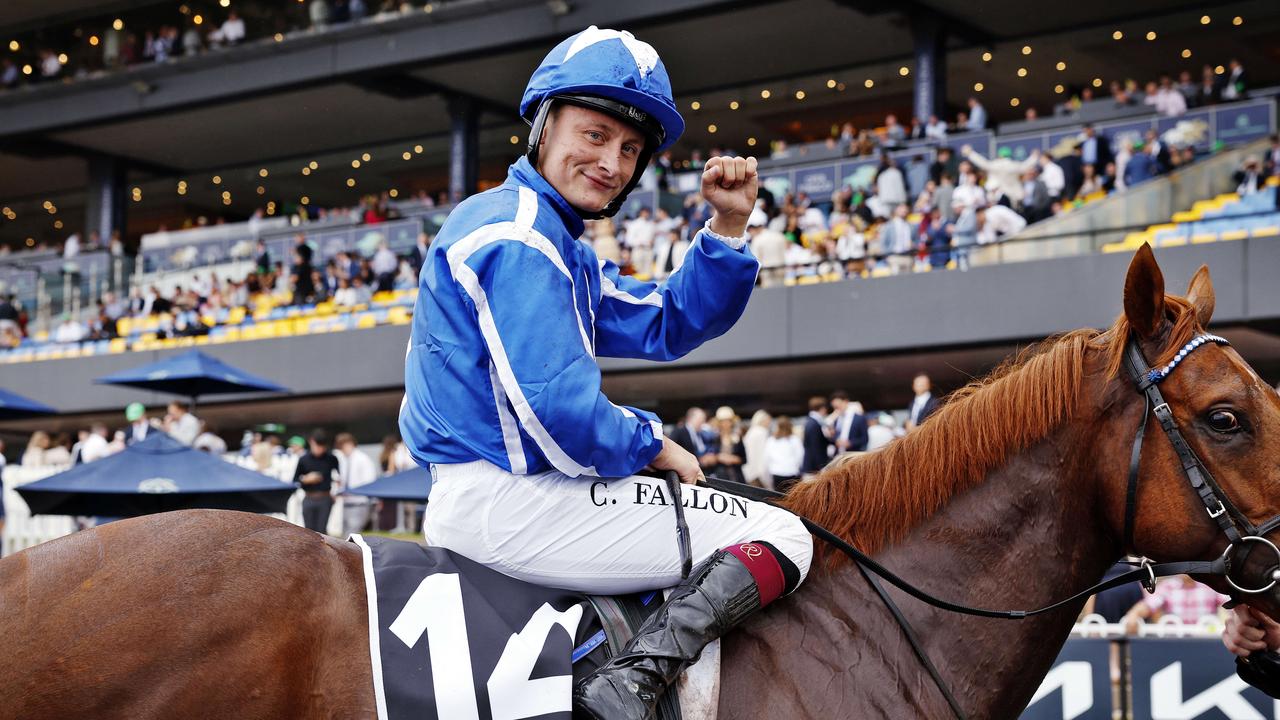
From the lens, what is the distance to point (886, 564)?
2.67 metres

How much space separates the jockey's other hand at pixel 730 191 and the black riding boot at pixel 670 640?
73cm

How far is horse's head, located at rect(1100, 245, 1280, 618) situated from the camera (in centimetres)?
246

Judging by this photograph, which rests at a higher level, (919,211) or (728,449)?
(919,211)

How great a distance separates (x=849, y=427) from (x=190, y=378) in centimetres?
679

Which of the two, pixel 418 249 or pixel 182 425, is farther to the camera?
pixel 418 249

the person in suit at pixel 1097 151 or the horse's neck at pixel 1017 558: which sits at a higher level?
the person in suit at pixel 1097 151

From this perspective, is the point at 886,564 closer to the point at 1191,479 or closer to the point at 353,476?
the point at 1191,479

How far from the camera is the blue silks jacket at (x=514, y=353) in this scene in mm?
2277

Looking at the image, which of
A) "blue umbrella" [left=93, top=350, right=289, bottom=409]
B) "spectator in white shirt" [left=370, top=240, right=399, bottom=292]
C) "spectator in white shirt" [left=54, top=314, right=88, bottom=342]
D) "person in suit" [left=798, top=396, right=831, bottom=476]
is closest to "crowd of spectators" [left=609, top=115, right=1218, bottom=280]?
"person in suit" [left=798, top=396, right=831, bottom=476]

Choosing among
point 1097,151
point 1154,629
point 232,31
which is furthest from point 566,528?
point 232,31

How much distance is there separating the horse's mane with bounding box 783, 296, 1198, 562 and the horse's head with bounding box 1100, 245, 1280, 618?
0.05m

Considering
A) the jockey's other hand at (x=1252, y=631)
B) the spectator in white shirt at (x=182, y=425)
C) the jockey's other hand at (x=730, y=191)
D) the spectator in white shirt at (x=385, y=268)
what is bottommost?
the spectator in white shirt at (x=182, y=425)

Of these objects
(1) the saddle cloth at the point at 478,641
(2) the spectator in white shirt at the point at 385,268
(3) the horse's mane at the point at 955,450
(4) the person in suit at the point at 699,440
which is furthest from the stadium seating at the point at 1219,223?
(1) the saddle cloth at the point at 478,641

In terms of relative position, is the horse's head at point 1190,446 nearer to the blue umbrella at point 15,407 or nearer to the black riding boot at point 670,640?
the black riding boot at point 670,640
